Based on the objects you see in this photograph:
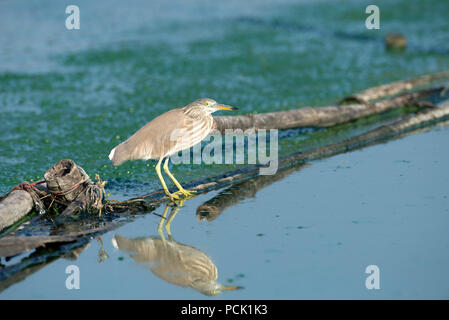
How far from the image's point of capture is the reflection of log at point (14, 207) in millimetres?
6188

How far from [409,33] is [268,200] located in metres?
10.9

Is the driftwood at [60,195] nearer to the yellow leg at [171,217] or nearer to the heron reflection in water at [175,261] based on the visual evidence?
the heron reflection in water at [175,261]

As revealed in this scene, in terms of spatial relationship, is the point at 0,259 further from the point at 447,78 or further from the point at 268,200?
the point at 447,78

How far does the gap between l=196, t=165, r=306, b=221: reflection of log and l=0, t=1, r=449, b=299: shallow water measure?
4.1 inches

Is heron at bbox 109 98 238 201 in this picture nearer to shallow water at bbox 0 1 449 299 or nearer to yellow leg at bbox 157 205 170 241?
yellow leg at bbox 157 205 170 241

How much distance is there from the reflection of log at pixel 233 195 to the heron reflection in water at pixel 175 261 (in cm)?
56

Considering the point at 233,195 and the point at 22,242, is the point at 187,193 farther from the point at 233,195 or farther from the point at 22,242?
the point at 22,242

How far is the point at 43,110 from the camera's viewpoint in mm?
10789

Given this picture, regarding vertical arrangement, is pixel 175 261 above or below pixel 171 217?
below

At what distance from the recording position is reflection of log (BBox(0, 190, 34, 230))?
6188mm

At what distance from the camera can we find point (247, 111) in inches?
416

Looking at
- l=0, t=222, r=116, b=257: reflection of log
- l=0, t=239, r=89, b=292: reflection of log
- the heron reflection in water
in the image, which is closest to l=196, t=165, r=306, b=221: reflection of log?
the heron reflection in water

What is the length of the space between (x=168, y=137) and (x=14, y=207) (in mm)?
1796

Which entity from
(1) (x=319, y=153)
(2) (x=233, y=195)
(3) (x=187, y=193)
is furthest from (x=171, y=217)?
(1) (x=319, y=153)
